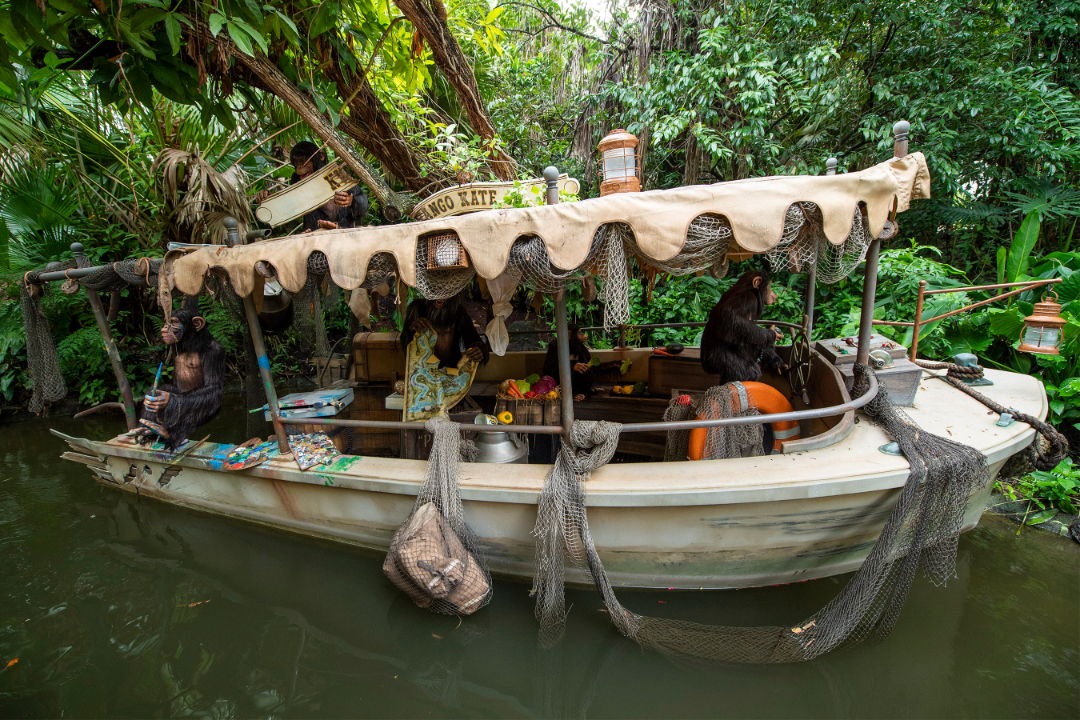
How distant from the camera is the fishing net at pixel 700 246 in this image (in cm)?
243

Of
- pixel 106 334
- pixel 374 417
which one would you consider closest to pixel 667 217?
pixel 374 417

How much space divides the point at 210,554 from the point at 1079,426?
7.50m

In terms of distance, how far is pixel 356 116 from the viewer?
15.1 feet

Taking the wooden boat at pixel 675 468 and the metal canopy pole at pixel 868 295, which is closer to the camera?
the wooden boat at pixel 675 468

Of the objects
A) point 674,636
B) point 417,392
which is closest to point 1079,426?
point 674,636

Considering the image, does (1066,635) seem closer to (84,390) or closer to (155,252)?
(155,252)

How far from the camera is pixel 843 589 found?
2.76 meters

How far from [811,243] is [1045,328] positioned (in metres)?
2.03

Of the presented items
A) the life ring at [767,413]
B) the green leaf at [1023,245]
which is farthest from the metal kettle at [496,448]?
the green leaf at [1023,245]

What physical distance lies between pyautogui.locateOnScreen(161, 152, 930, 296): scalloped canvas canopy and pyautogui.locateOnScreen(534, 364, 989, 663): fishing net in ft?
3.69

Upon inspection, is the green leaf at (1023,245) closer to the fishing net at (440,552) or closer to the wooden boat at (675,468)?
the wooden boat at (675,468)

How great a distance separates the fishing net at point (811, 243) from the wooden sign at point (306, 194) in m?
3.00

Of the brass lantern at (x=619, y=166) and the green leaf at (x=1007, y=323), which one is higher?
the brass lantern at (x=619, y=166)

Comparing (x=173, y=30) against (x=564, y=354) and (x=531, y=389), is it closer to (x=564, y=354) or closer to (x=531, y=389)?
(x=564, y=354)
